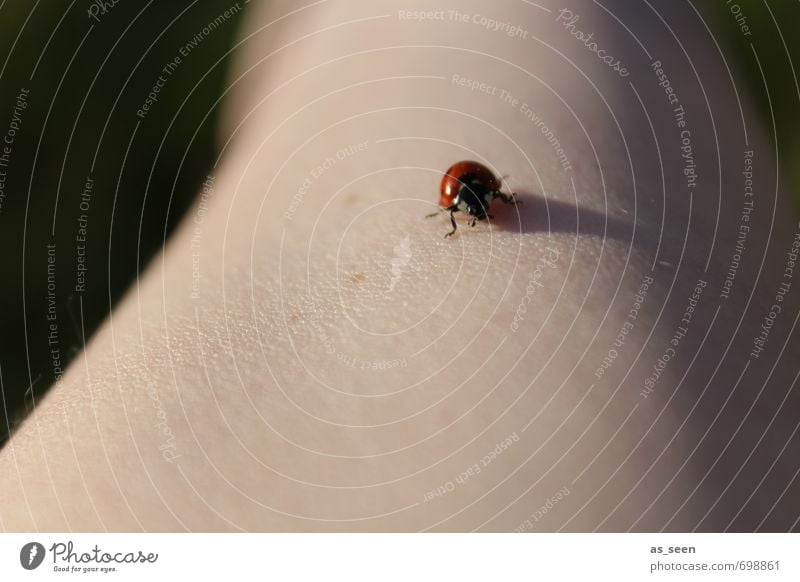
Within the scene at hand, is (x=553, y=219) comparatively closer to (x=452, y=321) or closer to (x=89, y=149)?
(x=452, y=321)

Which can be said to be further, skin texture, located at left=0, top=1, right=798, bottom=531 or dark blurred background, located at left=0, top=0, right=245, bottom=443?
dark blurred background, located at left=0, top=0, right=245, bottom=443

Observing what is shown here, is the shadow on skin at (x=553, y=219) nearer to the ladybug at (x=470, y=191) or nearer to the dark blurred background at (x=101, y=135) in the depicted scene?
the ladybug at (x=470, y=191)

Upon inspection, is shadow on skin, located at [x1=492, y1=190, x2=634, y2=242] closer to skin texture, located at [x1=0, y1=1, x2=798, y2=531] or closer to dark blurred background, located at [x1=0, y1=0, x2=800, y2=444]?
skin texture, located at [x1=0, y1=1, x2=798, y2=531]

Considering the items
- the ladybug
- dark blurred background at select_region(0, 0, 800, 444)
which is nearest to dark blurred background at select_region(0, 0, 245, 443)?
dark blurred background at select_region(0, 0, 800, 444)

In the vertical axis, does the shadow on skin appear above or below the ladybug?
below

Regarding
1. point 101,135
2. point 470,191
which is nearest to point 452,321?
point 470,191

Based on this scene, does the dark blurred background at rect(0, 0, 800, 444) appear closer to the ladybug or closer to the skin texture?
the skin texture

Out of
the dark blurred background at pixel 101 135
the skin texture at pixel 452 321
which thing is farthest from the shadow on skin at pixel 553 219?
the dark blurred background at pixel 101 135
